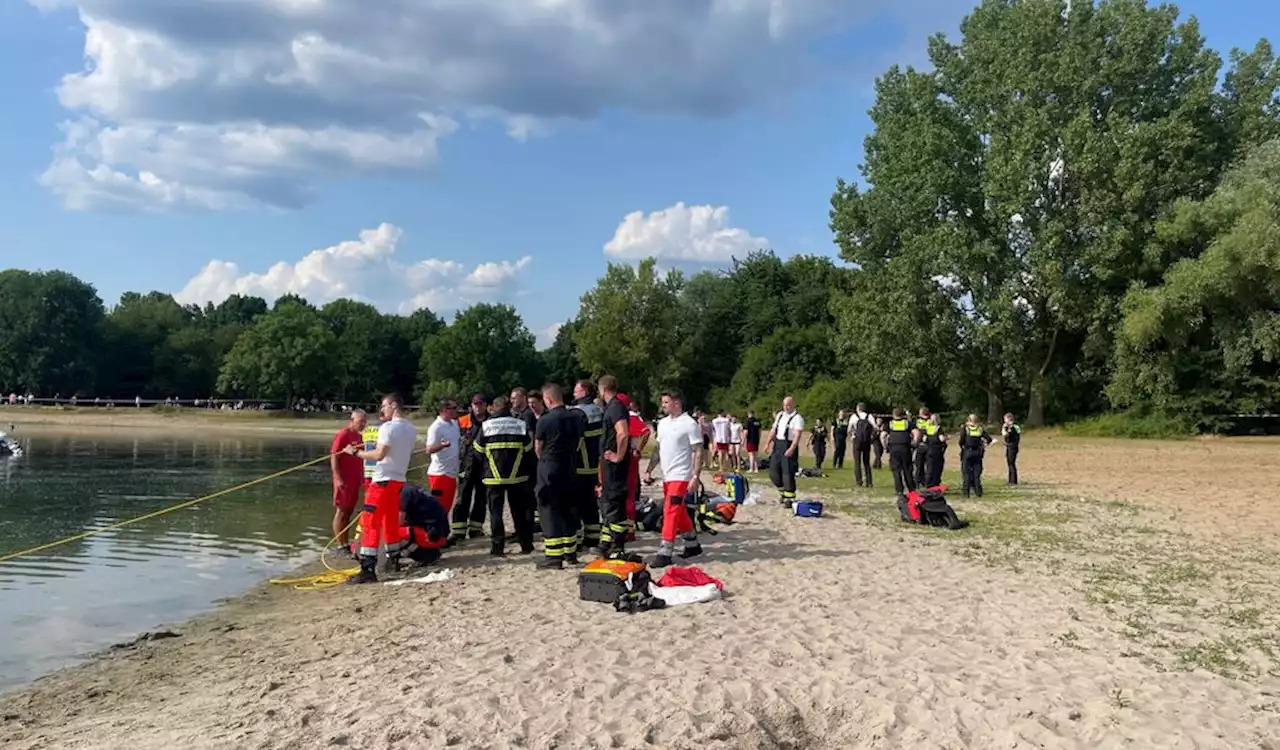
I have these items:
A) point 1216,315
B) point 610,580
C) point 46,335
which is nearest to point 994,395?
point 1216,315

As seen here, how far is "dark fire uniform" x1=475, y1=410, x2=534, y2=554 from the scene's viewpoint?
1050cm

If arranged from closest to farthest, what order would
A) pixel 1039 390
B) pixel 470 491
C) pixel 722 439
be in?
pixel 470 491 → pixel 722 439 → pixel 1039 390

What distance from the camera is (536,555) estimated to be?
11242 mm

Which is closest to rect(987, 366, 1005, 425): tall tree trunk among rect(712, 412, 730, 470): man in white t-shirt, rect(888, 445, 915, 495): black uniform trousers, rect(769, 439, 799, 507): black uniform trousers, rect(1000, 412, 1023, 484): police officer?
rect(712, 412, 730, 470): man in white t-shirt

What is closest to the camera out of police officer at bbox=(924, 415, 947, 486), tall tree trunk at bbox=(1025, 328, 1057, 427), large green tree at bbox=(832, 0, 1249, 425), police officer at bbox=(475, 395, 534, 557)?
police officer at bbox=(475, 395, 534, 557)

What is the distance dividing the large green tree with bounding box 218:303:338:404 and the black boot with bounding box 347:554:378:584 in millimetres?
74079

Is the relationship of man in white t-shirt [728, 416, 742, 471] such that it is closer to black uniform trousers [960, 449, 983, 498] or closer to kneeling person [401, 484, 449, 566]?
black uniform trousers [960, 449, 983, 498]

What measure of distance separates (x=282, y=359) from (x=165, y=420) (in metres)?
14.9

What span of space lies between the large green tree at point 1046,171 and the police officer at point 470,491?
30774 mm

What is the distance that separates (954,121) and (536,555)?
3730cm

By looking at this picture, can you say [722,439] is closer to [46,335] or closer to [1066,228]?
[1066,228]

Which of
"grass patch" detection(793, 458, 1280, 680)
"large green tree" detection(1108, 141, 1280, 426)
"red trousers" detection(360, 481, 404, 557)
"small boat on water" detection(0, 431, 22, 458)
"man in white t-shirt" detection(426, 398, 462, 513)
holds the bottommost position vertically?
"grass patch" detection(793, 458, 1280, 680)

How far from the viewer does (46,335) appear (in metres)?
83.3

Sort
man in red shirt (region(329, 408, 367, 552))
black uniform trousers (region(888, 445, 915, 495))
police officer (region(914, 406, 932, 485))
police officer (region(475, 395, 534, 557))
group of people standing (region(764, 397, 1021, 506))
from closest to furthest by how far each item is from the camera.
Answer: police officer (region(475, 395, 534, 557)), man in red shirt (region(329, 408, 367, 552)), group of people standing (region(764, 397, 1021, 506)), black uniform trousers (region(888, 445, 915, 495)), police officer (region(914, 406, 932, 485))
